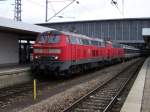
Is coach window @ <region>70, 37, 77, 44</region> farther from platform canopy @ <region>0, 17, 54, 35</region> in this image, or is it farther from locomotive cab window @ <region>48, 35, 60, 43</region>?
platform canopy @ <region>0, 17, 54, 35</region>

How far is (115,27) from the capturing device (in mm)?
68438

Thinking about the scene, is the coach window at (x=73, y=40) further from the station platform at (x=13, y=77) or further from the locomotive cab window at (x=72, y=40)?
the station platform at (x=13, y=77)

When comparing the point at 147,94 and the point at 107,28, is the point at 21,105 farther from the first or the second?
the point at 107,28

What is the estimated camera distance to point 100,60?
98.9ft

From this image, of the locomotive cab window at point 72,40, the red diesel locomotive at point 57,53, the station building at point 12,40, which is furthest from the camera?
the station building at point 12,40

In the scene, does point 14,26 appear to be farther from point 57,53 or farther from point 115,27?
point 115,27

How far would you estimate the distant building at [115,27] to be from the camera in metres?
66.4

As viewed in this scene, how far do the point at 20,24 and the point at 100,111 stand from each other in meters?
13.0

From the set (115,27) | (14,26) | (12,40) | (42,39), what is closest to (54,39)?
(42,39)

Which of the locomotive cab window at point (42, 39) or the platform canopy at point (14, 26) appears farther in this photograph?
the locomotive cab window at point (42, 39)

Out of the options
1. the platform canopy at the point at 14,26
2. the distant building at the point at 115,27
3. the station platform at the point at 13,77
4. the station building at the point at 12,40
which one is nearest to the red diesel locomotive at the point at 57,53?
the station platform at the point at 13,77

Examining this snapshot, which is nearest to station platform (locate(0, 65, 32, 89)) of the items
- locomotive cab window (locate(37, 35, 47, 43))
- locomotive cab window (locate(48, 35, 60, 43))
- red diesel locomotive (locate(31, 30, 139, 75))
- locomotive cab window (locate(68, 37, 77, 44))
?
red diesel locomotive (locate(31, 30, 139, 75))

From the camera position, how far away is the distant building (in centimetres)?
6644

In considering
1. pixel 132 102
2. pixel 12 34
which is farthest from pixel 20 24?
pixel 132 102
